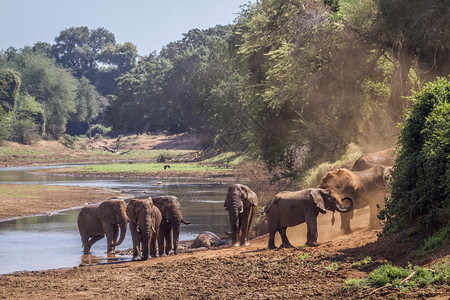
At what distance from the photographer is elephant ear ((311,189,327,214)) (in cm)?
1491

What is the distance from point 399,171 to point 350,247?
6.05 feet

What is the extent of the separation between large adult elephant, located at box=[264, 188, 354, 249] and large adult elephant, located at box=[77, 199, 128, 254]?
18.2 feet

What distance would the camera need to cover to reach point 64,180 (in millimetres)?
53000

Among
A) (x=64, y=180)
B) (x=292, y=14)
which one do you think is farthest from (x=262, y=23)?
(x=64, y=180)

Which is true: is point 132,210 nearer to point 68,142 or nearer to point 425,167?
point 425,167

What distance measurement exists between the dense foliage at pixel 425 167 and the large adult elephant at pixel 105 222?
8544 millimetres

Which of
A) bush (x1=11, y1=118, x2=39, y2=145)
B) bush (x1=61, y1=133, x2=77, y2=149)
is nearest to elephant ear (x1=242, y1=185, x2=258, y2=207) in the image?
bush (x1=11, y1=118, x2=39, y2=145)

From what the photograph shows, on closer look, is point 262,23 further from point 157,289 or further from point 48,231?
point 157,289

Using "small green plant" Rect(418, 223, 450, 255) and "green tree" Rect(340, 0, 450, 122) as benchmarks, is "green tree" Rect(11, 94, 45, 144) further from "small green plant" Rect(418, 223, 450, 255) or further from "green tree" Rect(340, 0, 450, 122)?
"small green plant" Rect(418, 223, 450, 255)

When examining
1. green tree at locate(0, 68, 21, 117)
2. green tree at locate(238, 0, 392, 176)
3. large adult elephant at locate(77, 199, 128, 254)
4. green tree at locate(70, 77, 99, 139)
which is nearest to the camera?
large adult elephant at locate(77, 199, 128, 254)

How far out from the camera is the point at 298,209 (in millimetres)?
14992

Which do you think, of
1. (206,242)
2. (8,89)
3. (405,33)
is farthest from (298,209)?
(8,89)

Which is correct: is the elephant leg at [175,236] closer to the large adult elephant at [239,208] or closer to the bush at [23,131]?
the large adult elephant at [239,208]

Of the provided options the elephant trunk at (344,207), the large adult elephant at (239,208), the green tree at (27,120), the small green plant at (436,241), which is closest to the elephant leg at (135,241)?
the large adult elephant at (239,208)
